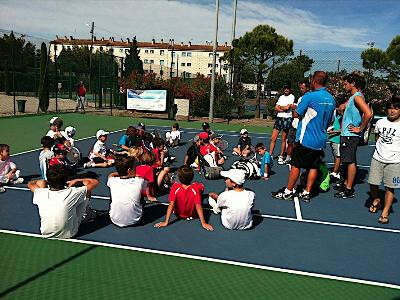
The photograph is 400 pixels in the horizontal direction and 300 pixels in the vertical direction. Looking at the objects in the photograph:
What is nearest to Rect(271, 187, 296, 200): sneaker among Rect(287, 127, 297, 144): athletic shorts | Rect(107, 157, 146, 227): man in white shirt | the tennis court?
the tennis court

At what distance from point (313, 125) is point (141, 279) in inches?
168

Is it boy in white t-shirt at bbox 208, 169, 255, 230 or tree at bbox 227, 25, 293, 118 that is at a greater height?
tree at bbox 227, 25, 293, 118

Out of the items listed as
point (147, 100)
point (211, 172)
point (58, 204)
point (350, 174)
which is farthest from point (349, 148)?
point (147, 100)

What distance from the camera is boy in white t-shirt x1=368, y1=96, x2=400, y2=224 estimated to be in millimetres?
6066

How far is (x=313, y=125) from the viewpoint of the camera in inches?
279

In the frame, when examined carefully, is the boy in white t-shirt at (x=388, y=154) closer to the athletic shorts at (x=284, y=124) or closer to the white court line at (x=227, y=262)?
the white court line at (x=227, y=262)

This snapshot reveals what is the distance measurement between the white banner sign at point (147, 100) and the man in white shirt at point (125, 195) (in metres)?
18.7

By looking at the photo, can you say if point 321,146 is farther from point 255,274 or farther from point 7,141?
point 7,141

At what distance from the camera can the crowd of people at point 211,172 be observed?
5273mm

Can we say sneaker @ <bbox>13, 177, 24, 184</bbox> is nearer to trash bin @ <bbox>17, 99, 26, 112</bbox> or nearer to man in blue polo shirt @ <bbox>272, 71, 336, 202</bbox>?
man in blue polo shirt @ <bbox>272, 71, 336, 202</bbox>

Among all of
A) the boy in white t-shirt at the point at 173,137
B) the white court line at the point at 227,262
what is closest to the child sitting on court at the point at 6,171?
the white court line at the point at 227,262

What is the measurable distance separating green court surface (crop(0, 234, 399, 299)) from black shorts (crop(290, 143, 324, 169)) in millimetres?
3019

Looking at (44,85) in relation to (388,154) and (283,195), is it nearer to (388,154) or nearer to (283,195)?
(283,195)

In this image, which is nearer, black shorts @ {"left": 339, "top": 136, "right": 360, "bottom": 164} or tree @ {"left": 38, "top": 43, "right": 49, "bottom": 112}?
black shorts @ {"left": 339, "top": 136, "right": 360, "bottom": 164}
